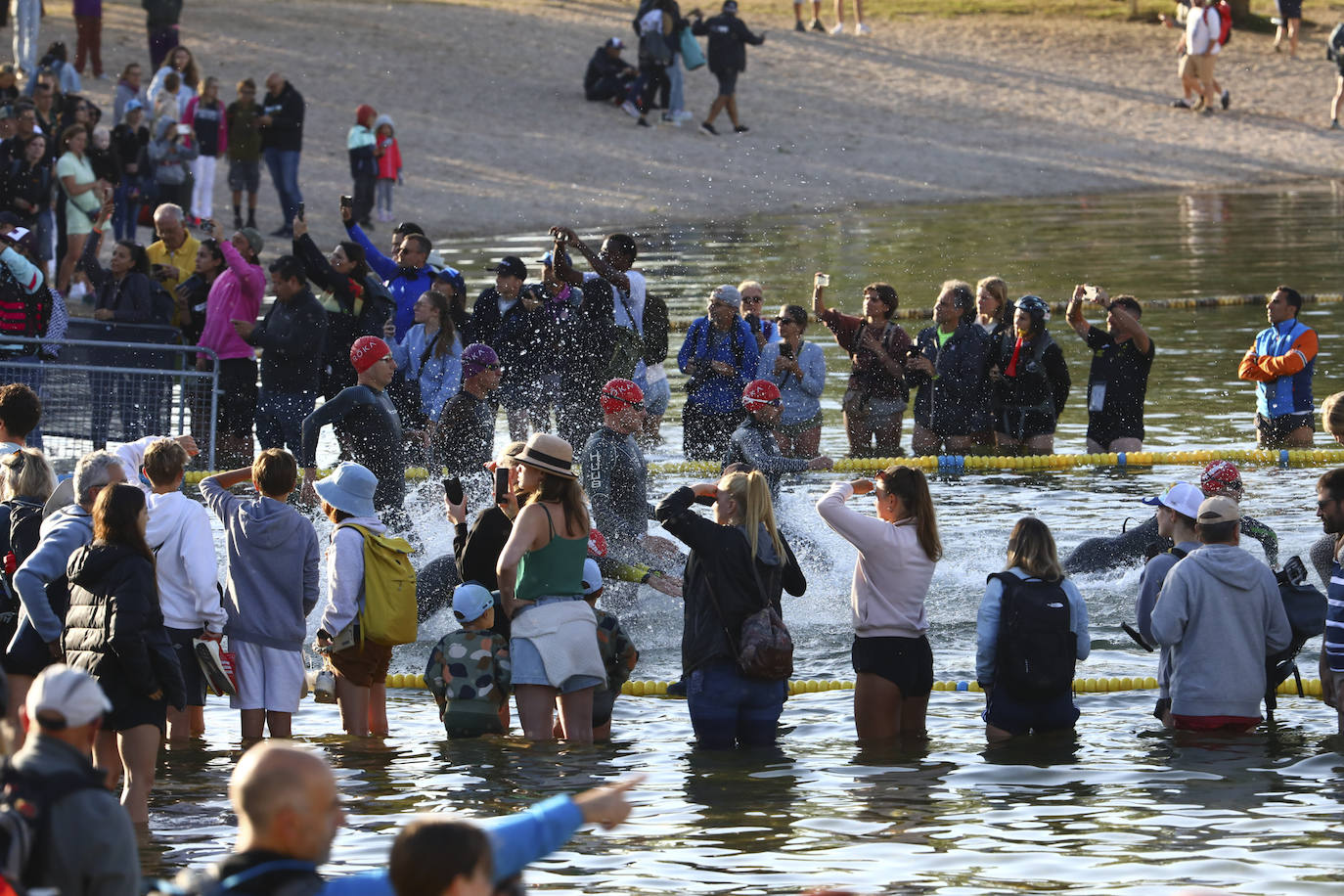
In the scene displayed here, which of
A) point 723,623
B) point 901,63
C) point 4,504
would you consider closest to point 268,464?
point 4,504

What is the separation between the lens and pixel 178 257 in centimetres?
1698

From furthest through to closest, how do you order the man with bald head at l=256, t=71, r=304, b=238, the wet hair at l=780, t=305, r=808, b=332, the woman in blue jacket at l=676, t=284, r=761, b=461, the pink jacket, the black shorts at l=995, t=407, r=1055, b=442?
the man with bald head at l=256, t=71, r=304, b=238 → the black shorts at l=995, t=407, r=1055, b=442 → the pink jacket → the wet hair at l=780, t=305, r=808, b=332 → the woman in blue jacket at l=676, t=284, r=761, b=461

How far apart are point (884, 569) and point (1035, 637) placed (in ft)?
2.52

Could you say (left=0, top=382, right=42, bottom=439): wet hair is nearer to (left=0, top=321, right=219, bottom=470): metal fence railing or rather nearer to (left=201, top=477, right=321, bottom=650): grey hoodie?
(left=201, top=477, right=321, bottom=650): grey hoodie

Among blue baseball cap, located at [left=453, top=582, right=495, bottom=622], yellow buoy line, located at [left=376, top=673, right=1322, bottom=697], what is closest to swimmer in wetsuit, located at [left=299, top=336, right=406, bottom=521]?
yellow buoy line, located at [left=376, top=673, right=1322, bottom=697]

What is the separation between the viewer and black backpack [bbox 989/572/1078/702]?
341 inches

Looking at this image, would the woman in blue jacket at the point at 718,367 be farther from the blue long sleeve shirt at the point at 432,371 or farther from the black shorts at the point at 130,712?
the black shorts at the point at 130,712

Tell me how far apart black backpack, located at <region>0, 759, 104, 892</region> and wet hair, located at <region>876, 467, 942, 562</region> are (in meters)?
4.62

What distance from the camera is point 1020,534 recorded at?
8.77m

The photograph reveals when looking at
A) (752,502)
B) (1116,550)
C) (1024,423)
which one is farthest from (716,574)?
(1024,423)

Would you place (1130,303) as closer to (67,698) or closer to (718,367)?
(718,367)

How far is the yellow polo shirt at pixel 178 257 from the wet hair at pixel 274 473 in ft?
26.2

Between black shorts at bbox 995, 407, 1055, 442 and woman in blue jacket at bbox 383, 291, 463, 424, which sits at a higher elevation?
woman in blue jacket at bbox 383, 291, 463, 424

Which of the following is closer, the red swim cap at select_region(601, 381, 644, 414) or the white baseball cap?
the white baseball cap
